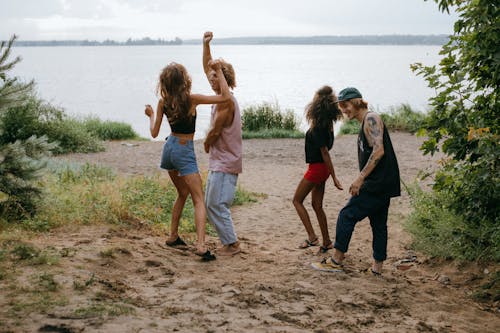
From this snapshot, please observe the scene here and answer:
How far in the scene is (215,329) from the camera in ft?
13.0

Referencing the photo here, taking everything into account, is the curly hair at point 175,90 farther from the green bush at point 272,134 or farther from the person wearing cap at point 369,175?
the green bush at point 272,134

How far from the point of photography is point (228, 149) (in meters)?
6.03

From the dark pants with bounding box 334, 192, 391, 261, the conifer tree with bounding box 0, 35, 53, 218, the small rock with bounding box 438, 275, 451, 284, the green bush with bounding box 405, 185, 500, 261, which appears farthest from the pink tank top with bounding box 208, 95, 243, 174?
the small rock with bounding box 438, 275, 451, 284

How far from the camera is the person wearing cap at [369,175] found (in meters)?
5.32

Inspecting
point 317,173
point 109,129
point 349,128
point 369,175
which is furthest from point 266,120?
point 369,175

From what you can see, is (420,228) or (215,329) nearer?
(215,329)

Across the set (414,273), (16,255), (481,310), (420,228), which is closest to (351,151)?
(420,228)

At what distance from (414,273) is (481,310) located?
1.19m

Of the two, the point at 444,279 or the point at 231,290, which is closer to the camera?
the point at 231,290

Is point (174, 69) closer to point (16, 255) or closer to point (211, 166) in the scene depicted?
point (211, 166)

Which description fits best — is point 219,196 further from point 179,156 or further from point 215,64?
point 215,64

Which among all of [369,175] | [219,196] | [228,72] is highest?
[228,72]

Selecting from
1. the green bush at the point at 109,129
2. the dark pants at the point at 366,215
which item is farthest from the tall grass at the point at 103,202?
the green bush at the point at 109,129

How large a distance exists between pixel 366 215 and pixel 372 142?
70 centimetres
